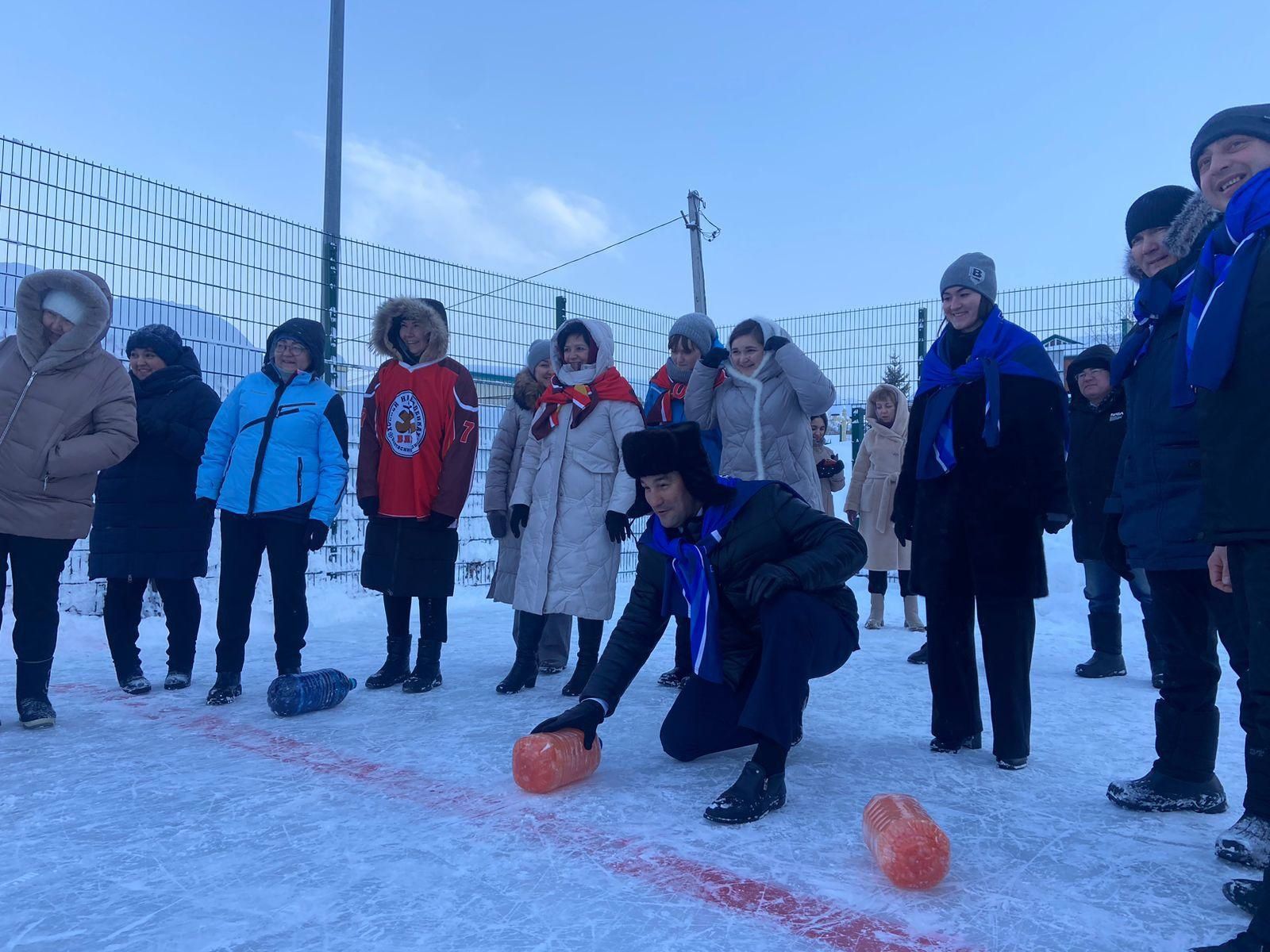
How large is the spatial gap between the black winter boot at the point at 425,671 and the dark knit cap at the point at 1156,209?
2.98 meters

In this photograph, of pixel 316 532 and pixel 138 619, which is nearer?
pixel 316 532

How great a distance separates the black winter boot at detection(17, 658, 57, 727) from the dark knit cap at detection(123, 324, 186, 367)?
1343 mm

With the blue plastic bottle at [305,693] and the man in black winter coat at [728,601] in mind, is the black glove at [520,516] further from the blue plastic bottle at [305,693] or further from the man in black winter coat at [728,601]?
the man in black winter coat at [728,601]

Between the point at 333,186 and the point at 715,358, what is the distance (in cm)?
420

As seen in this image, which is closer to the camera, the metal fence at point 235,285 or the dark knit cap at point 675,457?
the dark knit cap at point 675,457

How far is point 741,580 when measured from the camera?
2.57m

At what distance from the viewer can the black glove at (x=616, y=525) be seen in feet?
→ 12.4

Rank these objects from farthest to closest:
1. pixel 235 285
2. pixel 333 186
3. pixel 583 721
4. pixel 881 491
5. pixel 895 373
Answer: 1. pixel 895 373
2. pixel 333 186
3. pixel 881 491
4. pixel 235 285
5. pixel 583 721

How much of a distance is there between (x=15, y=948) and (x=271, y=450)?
2340mm

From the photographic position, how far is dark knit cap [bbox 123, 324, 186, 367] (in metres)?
A: 3.85

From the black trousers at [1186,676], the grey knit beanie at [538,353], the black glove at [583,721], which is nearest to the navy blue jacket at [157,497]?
the grey knit beanie at [538,353]

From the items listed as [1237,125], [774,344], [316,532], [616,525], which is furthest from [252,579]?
[1237,125]

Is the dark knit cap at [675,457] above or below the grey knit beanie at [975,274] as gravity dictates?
below

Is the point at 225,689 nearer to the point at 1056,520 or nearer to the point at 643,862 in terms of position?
the point at 643,862
